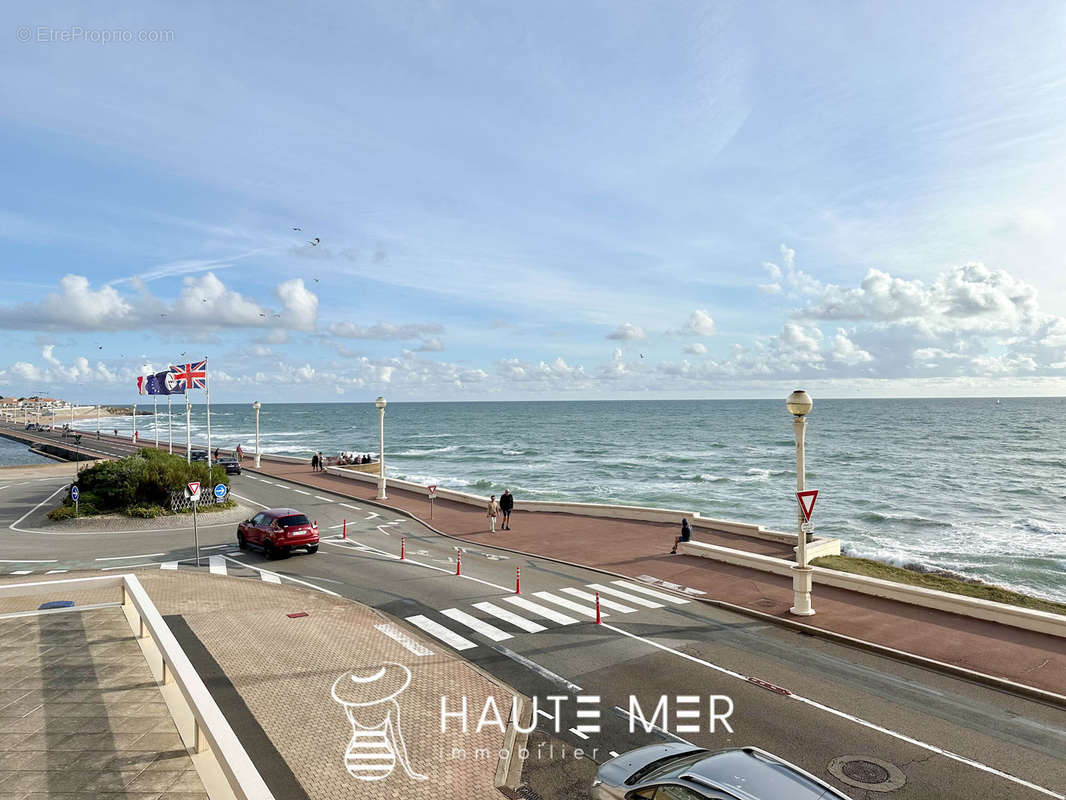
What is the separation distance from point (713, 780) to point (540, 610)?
1040 centimetres

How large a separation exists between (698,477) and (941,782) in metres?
53.9

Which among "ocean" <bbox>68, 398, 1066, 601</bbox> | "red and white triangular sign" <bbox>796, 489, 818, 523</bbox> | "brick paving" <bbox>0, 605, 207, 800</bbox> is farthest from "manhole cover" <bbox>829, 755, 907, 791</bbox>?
"ocean" <bbox>68, 398, 1066, 601</bbox>

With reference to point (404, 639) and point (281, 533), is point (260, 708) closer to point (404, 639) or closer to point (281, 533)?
point (404, 639)

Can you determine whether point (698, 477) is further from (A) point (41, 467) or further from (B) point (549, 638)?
(A) point (41, 467)

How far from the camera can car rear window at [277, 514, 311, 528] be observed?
22.9 m

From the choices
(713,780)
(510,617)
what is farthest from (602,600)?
(713,780)

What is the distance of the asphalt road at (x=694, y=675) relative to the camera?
9422mm

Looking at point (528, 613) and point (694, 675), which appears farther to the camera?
point (528, 613)

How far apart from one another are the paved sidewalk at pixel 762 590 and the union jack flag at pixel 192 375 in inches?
647

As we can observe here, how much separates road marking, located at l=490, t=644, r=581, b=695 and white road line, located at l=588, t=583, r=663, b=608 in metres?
4.56

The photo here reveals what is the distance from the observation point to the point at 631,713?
10578mm

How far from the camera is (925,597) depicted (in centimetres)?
1617

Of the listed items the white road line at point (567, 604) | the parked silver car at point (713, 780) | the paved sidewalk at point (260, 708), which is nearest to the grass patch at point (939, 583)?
the white road line at point (567, 604)

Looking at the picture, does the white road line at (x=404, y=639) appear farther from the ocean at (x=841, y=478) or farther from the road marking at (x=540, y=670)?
the ocean at (x=841, y=478)
